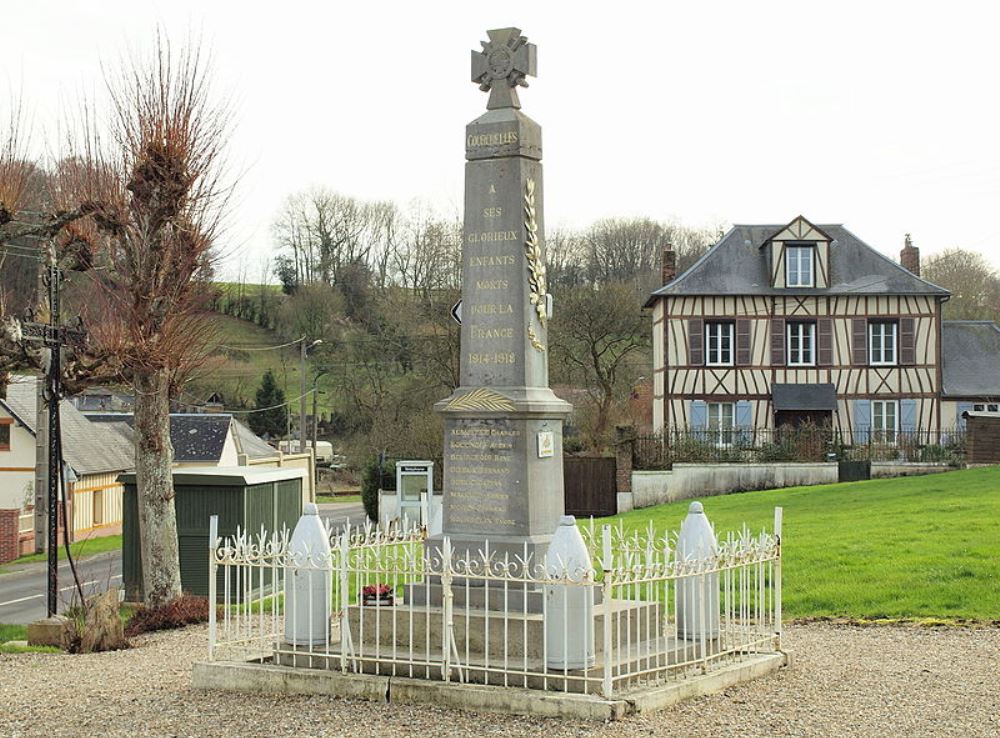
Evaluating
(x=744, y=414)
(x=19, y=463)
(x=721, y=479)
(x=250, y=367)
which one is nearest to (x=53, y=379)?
(x=721, y=479)

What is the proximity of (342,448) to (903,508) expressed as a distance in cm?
3808

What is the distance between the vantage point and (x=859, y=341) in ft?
124

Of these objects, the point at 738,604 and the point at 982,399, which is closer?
the point at 738,604

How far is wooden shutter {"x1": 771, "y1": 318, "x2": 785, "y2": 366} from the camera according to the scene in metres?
37.8

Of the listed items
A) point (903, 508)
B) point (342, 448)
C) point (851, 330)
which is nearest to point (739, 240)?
point (851, 330)

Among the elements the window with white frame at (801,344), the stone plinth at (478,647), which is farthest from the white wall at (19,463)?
the stone plinth at (478,647)

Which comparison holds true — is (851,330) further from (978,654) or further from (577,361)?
(978,654)

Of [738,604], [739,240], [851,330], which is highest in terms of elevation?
[739,240]

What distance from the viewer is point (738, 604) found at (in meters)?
14.3

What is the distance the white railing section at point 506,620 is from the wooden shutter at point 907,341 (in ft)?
95.9

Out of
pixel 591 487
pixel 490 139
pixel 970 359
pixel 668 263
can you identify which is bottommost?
pixel 591 487

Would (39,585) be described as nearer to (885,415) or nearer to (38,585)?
(38,585)

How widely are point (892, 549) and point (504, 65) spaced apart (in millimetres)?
9337

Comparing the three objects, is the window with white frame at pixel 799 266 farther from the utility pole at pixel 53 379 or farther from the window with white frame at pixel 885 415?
the utility pole at pixel 53 379
